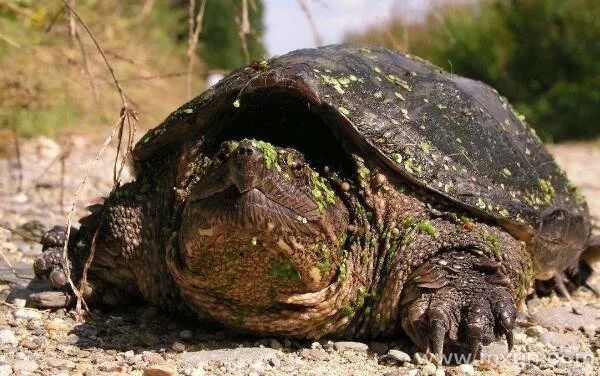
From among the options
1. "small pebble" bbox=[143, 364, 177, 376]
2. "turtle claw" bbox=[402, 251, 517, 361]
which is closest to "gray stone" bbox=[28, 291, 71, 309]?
"small pebble" bbox=[143, 364, 177, 376]

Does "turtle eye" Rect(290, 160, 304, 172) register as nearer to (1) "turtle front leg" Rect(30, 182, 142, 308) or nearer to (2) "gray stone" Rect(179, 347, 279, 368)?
(2) "gray stone" Rect(179, 347, 279, 368)

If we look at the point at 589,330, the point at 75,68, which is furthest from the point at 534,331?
the point at 75,68

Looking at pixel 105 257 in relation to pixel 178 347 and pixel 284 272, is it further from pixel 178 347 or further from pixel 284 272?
pixel 284 272

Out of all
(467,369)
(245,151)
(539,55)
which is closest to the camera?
(245,151)

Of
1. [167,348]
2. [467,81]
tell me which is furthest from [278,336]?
[467,81]

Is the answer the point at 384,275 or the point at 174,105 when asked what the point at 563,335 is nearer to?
the point at 384,275

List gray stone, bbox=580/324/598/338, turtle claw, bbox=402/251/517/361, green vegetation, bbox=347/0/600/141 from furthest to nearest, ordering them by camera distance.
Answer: green vegetation, bbox=347/0/600/141, gray stone, bbox=580/324/598/338, turtle claw, bbox=402/251/517/361

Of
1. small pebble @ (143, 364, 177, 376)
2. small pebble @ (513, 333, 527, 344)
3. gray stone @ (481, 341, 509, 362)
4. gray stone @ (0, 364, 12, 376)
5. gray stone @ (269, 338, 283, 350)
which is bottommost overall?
gray stone @ (0, 364, 12, 376)
